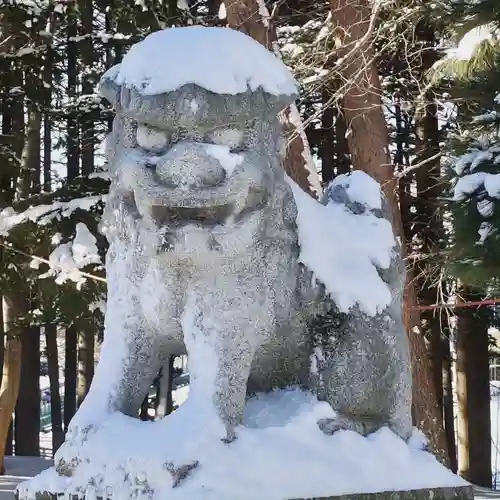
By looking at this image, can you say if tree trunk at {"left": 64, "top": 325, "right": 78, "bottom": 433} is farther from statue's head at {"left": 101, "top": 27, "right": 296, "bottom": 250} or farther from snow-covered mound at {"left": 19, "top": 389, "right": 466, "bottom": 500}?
statue's head at {"left": 101, "top": 27, "right": 296, "bottom": 250}

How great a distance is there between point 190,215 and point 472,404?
27.0 ft

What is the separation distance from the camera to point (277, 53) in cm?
620

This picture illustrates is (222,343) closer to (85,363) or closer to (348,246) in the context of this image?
(348,246)

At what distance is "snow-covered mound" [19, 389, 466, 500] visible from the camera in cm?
178

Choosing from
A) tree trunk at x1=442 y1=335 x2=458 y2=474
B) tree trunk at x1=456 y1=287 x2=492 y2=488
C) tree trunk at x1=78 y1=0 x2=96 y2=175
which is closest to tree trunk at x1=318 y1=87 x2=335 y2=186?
tree trunk at x1=456 y1=287 x2=492 y2=488

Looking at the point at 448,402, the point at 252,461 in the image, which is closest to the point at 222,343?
the point at 252,461

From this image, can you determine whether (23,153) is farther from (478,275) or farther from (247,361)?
(247,361)

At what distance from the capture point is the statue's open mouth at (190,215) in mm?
1866

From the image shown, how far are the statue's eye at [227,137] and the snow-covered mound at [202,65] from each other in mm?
95

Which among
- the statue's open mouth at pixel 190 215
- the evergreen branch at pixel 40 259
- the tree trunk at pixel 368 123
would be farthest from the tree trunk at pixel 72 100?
the statue's open mouth at pixel 190 215

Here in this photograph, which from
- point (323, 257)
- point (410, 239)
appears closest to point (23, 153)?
point (410, 239)

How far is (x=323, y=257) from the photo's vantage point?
2.20 meters

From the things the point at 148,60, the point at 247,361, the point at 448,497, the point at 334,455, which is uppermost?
the point at 148,60

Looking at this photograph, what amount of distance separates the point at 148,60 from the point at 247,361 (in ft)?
2.46
